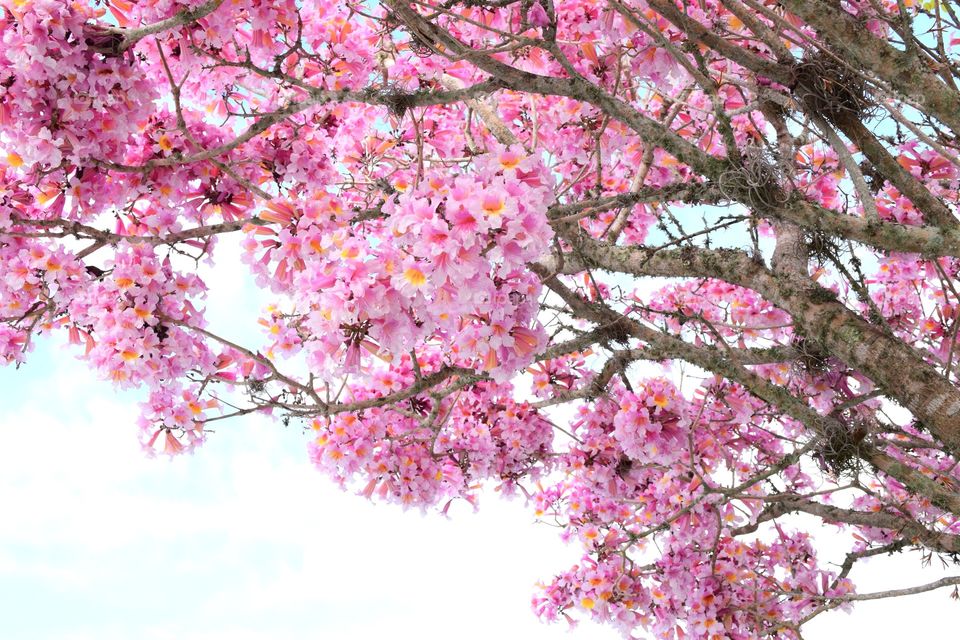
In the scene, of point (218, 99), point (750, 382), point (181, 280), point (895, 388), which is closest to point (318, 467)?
point (181, 280)

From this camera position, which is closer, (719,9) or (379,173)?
(719,9)

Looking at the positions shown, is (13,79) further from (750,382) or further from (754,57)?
(750,382)

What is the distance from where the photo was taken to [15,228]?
11.7 feet

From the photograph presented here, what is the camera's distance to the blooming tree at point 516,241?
8.44 ft

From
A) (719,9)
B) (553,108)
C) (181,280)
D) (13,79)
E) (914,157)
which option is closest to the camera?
(13,79)

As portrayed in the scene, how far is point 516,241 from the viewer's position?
7.04 ft

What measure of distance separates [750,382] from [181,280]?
2662mm

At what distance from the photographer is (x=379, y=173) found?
545 centimetres

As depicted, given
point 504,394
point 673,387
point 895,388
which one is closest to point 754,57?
point 895,388

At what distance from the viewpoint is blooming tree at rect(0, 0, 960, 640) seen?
2572 mm

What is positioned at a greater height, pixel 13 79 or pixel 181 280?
pixel 13 79

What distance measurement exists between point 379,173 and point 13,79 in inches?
105

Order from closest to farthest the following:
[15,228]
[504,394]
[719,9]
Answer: [15,228], [719,9], [504,394]

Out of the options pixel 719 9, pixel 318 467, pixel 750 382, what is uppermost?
pixel 719 9
